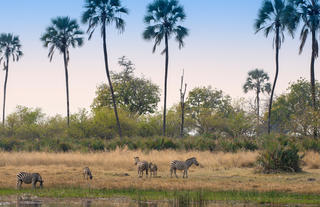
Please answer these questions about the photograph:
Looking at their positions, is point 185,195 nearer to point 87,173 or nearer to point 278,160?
point 87,173

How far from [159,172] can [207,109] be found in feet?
155

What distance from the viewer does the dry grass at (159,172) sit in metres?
21.5

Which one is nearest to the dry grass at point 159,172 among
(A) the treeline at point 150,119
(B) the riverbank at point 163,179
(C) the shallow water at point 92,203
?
(B) the riverbank at point 163,179

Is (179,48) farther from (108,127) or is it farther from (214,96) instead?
(214,96)

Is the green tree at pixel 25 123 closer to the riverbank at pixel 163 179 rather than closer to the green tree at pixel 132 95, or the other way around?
the green tree at pixel 132 95

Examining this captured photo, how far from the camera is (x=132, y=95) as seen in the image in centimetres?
7488

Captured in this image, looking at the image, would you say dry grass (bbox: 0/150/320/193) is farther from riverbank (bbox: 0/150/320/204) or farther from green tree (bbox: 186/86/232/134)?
green tree (bbox: 186/86/232/134)

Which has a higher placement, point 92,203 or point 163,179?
point 163,179

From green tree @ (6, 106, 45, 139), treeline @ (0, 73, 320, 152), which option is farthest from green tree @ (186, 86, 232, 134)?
green tree @ (6, 106, 45, 139)

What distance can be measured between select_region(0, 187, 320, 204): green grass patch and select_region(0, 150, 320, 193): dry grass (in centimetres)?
108

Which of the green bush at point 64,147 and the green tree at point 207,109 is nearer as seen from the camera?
the green bush at point 64,147

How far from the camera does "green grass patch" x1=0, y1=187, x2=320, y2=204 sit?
17.8m

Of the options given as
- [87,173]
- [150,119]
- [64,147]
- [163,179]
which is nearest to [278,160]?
[163,179]

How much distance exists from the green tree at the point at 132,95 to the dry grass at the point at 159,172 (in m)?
37.5
